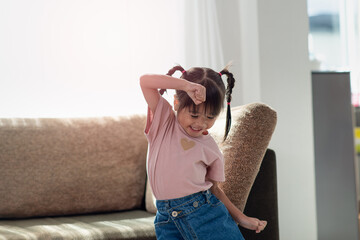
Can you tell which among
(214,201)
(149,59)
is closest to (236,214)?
(214,201)

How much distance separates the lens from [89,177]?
219cm

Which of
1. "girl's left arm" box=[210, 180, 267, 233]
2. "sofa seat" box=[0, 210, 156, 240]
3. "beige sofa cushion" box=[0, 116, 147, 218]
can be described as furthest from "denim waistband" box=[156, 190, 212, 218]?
"beige sofa cushion" box=[0, 116, 147, 218]

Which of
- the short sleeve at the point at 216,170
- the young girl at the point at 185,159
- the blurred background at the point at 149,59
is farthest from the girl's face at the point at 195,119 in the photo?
the blurred background at the point at 149,59

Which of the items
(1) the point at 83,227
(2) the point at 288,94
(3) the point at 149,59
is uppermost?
(3) the point at 149,59

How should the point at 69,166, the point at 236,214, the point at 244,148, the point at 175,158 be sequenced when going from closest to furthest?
the point at 175,158, the point at 236,214, the point at 244,148, the point at 69,166

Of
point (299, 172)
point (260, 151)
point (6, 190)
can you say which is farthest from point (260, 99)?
point (6, 190)

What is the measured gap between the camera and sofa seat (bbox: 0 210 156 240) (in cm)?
170

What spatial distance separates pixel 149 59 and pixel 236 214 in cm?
136

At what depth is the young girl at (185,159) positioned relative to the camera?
53.7 inches

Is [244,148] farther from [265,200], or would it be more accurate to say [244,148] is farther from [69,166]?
[69,166]

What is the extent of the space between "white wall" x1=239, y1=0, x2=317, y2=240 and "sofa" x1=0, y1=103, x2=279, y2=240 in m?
0.69

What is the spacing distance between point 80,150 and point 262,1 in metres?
1.24

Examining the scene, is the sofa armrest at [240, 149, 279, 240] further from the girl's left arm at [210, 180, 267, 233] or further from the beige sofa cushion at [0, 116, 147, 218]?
the beige sofa cushion at [0, 116, 147, 218]

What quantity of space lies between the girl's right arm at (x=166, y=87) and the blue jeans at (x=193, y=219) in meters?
0.29
